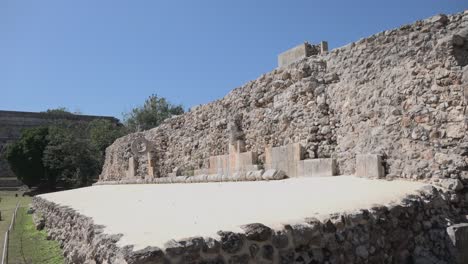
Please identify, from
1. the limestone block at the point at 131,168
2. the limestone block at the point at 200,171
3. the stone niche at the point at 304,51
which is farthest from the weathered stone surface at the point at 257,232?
the limestone block at the point at 131,168

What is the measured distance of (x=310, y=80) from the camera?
10594mm

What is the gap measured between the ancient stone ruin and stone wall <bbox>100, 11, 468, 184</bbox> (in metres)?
0.02

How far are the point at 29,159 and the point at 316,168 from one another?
1366 inches

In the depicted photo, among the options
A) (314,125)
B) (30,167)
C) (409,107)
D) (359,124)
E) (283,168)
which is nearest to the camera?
(409,107)

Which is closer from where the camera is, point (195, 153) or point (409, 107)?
point (409, 107)

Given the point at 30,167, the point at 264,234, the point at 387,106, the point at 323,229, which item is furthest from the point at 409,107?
the point at 30,167

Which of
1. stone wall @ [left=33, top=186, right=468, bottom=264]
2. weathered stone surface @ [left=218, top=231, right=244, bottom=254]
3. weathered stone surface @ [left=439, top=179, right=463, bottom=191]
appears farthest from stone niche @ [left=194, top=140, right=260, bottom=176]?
weathered stone surface @ [left=218, top=231, right=244, bottom=254]

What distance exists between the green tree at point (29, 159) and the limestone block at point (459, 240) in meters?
37.7

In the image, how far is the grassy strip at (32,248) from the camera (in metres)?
7.99

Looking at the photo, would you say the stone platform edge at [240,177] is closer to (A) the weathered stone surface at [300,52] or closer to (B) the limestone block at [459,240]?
(A) the weathered stone surface at [300,52]

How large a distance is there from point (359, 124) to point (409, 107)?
1340 millimetres

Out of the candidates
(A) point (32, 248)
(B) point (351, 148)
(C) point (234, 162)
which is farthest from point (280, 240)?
(C) point (234, 162)

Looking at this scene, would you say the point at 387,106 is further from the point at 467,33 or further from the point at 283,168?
the point at 283,168

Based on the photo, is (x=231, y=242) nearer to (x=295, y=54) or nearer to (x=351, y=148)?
(x=351, y=148)
